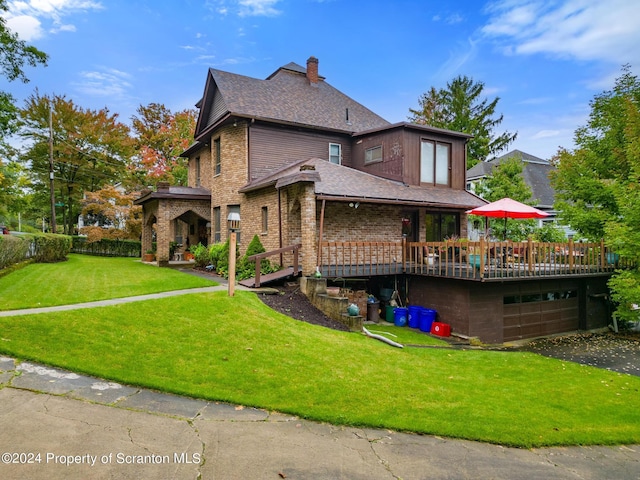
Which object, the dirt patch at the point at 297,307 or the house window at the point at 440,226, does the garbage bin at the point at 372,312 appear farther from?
the house window at the point at 440,226

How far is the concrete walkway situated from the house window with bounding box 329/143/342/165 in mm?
15203

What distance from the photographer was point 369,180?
15.8 metres

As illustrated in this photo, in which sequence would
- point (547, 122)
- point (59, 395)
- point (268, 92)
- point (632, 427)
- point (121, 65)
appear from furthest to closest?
1. point (547, 122)
2. point (121, 65)
3. point (268, 92)
4. point (632, 427)
5. point (59, 395)

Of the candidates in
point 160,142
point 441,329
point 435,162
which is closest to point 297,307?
point 441,329

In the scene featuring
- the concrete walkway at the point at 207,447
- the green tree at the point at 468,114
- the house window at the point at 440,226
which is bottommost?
the concrete walkway at the point at 207,447

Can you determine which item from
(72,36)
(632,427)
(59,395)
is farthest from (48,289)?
(72,36)

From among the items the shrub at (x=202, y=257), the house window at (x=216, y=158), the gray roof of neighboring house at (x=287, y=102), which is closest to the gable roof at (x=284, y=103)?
the gray roof of neighboring house at (x=287, y=102)

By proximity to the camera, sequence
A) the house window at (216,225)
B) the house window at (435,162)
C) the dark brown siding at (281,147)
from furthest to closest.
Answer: the house window at (216,225) → the house window at (435,162) → the dark brown siding at (281,147)

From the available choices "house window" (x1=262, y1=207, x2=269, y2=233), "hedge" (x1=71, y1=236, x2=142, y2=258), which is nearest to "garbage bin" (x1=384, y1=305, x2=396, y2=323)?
"house window" (x1=262, y1=207, x2=269, y2=233)

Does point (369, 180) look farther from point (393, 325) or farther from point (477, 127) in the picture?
point (477, 127)

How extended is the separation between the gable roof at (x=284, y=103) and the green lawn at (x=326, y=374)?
10.9 metres

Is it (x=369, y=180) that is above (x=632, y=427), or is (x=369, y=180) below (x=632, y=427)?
above

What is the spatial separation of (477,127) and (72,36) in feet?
113

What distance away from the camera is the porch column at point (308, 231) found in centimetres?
1229
